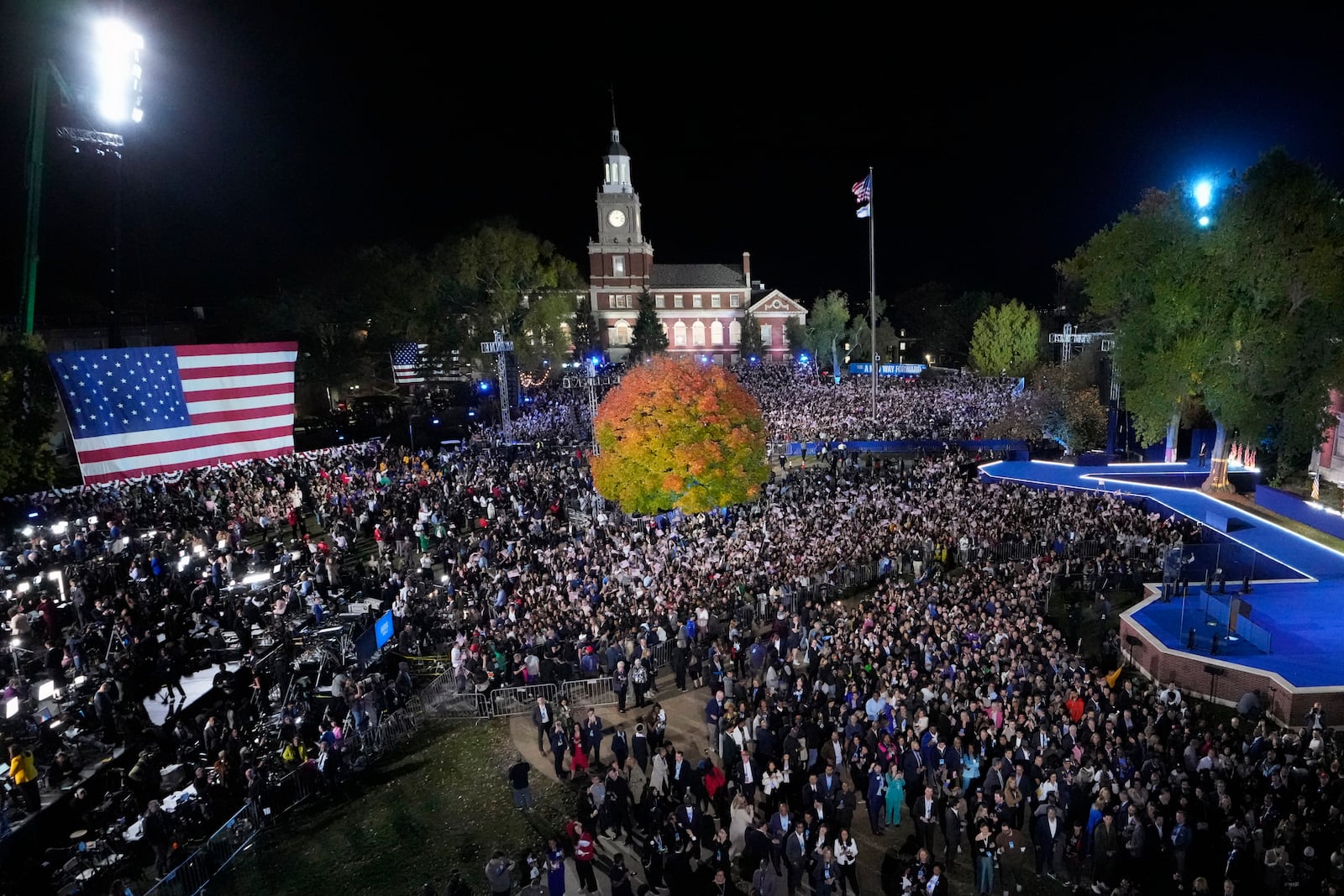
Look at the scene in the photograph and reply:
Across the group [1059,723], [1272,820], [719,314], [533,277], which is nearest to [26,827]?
[1059,723]

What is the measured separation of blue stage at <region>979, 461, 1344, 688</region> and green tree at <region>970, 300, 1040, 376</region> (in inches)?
1179

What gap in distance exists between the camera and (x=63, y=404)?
46.2ft

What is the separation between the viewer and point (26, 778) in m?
8.72

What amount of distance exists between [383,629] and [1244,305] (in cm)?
2494

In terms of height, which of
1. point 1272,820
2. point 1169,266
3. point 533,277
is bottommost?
point 1272,820

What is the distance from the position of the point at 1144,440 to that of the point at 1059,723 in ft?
64.3

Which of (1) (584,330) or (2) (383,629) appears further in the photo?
(1) (584,330)

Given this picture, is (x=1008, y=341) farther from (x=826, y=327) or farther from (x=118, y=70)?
(x=118, y=70)

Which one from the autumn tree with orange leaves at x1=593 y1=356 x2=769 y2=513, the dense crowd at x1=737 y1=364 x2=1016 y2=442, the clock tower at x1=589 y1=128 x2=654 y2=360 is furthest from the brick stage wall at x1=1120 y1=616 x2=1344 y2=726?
the clock tower at x1=589 y1=128 x2=654 y2=360

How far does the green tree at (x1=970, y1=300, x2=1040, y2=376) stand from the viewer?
51219 mm

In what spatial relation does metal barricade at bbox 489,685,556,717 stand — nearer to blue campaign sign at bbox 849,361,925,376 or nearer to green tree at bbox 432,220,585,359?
green tree at bbox 432,220,585,359

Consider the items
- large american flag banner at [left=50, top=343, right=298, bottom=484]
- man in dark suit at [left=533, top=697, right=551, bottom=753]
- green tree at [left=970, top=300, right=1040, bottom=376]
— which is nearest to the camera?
man in dark suit at [left=533, top=697, right=551, bottom=753]

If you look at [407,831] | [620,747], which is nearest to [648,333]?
[620,747]

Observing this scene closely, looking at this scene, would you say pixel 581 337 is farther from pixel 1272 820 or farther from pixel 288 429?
pixel 1272 820
